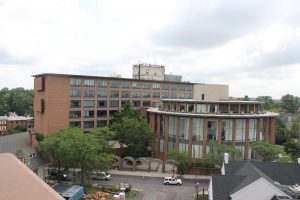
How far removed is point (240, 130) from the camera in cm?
7206

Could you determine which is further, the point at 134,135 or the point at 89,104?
the point at 89,104

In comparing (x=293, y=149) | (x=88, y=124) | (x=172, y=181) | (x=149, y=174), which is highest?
(x=88, y=124)

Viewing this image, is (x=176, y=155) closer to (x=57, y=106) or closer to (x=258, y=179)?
(x=258, y=179)

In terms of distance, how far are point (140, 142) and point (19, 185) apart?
46816mm

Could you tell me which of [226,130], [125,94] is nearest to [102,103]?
[125,94]

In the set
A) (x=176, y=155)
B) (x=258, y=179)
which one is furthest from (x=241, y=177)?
(x=176, y=155)

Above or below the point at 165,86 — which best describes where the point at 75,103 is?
below

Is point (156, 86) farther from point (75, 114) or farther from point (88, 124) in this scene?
point (75, 114)

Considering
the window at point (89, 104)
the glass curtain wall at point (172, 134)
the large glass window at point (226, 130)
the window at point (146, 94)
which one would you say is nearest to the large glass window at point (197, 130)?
the large glass window at point (226, 130)

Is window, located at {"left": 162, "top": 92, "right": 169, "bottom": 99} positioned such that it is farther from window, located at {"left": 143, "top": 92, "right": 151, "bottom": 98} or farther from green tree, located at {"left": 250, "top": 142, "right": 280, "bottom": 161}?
green tree, located at {"left": 250, "top": 142, "right": 280, "bottom": 161}

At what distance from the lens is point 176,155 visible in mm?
62719

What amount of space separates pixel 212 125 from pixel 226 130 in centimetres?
335

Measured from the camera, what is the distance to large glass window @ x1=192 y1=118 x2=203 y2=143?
7106 centimetres

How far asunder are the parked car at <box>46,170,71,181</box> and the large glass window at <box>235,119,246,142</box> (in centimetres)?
3740
